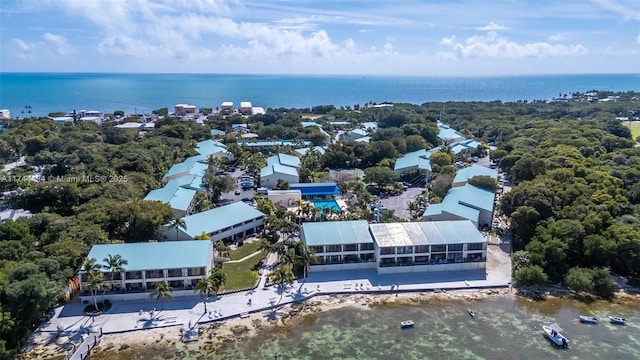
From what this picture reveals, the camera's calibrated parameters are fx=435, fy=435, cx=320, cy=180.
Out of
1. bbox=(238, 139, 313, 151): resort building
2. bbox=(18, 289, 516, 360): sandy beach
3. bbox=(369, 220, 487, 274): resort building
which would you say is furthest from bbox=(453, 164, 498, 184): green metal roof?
bbox=(238, 139, 313, 151): resort building

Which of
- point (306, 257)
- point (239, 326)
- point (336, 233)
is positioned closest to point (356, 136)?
point (336, 233)

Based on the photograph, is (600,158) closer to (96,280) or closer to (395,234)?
(395,234)

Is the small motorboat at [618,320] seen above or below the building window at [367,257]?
below

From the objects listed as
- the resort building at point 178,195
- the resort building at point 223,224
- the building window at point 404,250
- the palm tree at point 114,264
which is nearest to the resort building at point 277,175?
the resort building at point 178,195

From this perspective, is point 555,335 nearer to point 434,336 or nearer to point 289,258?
point 434,336

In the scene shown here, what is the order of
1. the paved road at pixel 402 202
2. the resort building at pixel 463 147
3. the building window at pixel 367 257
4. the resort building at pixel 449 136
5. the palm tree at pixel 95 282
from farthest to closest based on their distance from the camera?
the resort building at pixel 449 136 → the resort building at pixel 463 147 → the paved road at pixel 402 202 → the building window at pixel 367 257 → the palm tree at pixel 95 282

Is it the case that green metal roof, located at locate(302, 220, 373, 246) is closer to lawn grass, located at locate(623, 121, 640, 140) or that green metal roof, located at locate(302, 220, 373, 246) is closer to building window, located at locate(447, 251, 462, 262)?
building window, located at locate(447, 251, 462, 262)

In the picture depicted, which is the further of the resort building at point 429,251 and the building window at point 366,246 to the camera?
the building window at point 366,246

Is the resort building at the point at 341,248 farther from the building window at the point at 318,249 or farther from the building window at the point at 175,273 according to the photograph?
the building window at the point at 175,273
